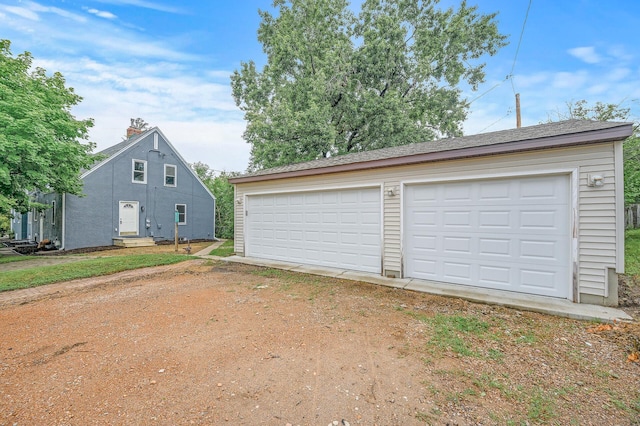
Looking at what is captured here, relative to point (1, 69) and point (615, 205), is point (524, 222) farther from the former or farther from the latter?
point (1, 69)

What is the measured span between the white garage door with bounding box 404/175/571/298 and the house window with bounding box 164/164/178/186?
44.6 ft

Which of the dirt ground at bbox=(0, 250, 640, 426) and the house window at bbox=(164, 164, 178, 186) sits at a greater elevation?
the house window at bbox=(164, 164, 178, 186)

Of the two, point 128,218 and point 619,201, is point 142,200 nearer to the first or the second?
point 128,218

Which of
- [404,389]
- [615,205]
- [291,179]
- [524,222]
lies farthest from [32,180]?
[615,205]

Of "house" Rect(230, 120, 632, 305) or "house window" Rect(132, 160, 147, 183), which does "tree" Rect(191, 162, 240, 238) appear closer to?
"house window" Rect(132, 160, 147, 183)

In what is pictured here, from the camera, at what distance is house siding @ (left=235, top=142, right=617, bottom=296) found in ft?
13.7

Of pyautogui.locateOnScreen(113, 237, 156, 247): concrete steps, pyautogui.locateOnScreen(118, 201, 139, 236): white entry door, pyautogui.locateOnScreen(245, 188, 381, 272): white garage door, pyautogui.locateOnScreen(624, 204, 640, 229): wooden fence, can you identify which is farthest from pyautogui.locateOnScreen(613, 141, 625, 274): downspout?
pyautogui.locateOnScreen(624, 204, 640, 229): wooden fence

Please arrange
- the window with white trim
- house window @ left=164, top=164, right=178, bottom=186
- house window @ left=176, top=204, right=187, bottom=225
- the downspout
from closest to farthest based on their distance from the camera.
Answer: the downspout
the window with white trim
house window @ left=164, top=164, right=178, bottom=186
house window @ left=176, top=204, right=187, bottom=225

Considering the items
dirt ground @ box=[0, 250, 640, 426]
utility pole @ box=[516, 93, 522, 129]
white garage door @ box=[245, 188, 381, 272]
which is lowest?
dirt ground @ box=[0, 250, 640, 426]

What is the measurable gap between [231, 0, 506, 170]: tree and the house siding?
745 cm

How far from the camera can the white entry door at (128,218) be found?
13339 millimetres

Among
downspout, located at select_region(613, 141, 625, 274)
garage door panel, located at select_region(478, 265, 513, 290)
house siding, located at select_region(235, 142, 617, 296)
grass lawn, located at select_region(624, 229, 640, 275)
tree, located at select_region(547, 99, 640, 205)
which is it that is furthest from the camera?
tree, located at select_region(547, 99, 640, 205)

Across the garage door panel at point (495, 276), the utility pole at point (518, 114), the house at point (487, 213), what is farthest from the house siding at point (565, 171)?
the utility pole at point (518, 114)

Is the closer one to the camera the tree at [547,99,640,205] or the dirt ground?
the dirt ground
